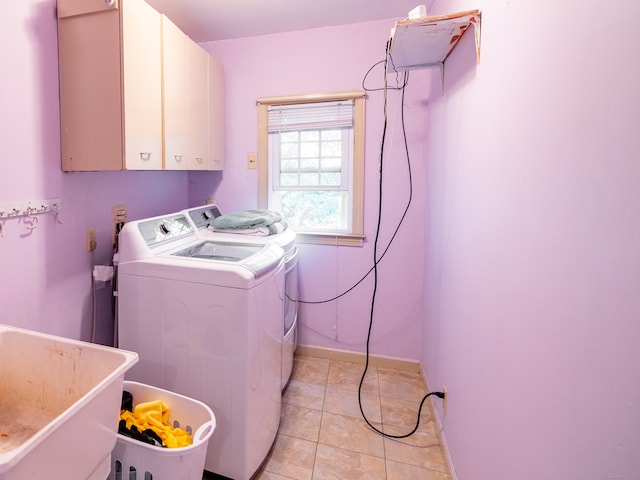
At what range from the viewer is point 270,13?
2.13m

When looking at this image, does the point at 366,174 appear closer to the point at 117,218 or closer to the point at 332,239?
the point at 332,239

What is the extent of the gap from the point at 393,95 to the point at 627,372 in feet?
6.90

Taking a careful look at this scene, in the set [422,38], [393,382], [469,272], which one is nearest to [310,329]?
[393,382]

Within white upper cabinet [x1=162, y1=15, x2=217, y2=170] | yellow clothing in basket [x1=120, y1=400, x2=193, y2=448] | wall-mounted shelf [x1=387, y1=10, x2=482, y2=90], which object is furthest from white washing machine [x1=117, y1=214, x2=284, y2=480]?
wall-mounted shelf [x1=387, y1=10, x2=482, y2=90]

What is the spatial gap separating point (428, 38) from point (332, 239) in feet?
4.58

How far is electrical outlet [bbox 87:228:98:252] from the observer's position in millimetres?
1700

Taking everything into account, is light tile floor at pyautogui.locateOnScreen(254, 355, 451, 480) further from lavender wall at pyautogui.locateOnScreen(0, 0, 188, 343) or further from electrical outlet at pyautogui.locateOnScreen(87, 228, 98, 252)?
electrical outlet at pyautogui.locateOnScreen(87, 228, 98, 252)

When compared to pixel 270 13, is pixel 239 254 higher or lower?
lower

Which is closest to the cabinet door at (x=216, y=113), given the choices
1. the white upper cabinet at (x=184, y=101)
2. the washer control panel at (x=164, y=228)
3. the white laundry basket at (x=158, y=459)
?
the white upper cabinet at (x=184, y=101)

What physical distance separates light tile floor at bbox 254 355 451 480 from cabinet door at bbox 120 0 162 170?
159cm

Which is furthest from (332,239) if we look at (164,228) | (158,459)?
(158,459)

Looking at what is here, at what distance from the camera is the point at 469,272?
1.37m

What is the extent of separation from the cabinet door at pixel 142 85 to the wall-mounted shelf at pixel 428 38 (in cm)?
115

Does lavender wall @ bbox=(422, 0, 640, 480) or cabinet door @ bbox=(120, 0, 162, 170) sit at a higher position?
cabinet door @ bbox=(120, 0, 162, 170)
